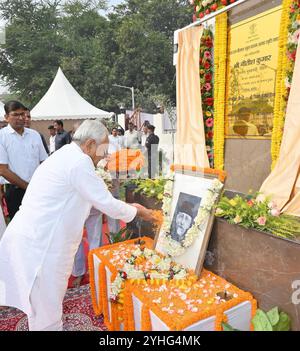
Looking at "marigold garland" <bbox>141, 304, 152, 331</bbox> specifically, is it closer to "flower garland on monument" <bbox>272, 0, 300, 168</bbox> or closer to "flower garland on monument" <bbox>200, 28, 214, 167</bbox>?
"flower garland on monument" <bbox>272, 0, 300, 168</bbox>

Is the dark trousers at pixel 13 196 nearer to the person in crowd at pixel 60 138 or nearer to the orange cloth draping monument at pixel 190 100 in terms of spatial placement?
the orange cloth draping monument at pixel 190 100

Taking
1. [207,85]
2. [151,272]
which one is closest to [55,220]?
[151,272]

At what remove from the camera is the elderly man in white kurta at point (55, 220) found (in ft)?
6.82

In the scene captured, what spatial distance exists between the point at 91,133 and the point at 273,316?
152cm

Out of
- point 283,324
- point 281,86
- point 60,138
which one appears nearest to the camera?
point 283,324

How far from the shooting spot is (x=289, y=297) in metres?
1.73

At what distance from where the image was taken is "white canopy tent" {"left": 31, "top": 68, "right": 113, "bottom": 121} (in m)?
13.8

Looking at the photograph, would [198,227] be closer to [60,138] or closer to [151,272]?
[151,272]

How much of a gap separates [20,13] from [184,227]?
3018cm

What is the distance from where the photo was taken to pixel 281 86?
3.23m

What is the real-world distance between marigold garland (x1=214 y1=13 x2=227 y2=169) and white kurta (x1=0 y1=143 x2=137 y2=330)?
2.43 m

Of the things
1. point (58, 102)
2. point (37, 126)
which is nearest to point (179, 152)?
point (58, 102)

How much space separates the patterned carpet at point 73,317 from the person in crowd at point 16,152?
1.38 metres

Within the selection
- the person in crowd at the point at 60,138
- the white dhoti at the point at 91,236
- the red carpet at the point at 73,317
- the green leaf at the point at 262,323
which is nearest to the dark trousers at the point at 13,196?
the white dhoti at the point at 91,236
